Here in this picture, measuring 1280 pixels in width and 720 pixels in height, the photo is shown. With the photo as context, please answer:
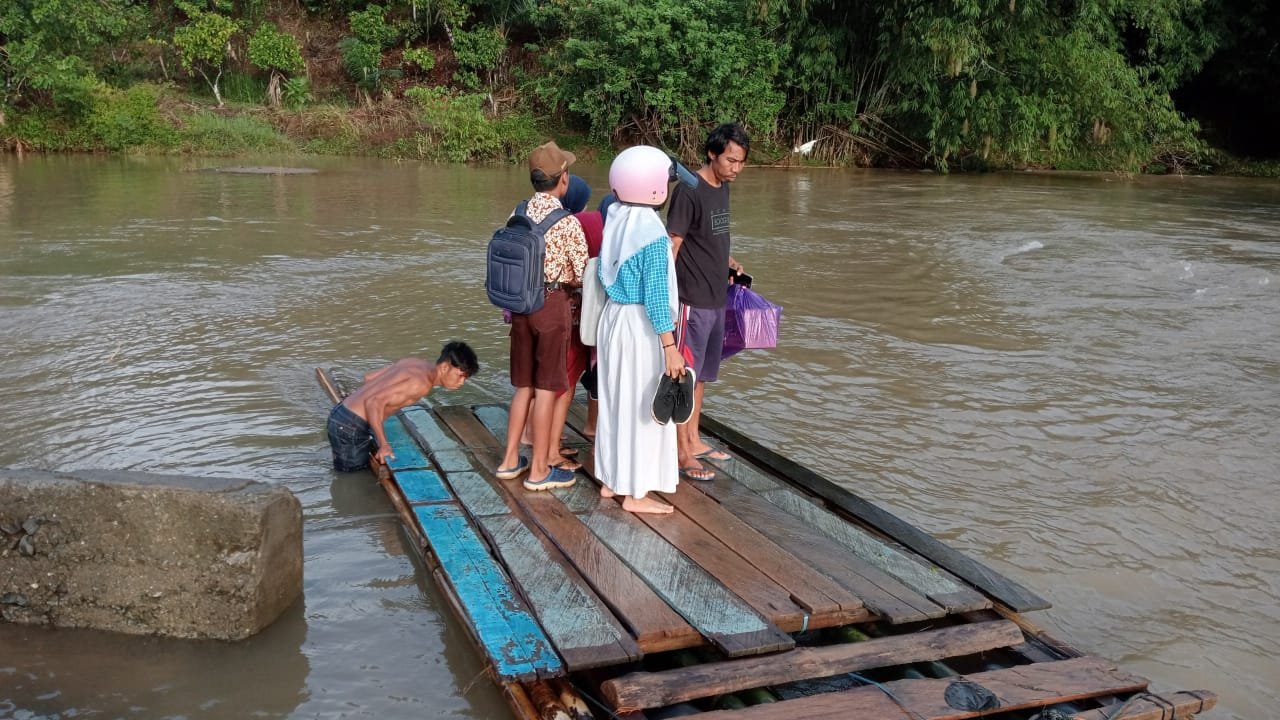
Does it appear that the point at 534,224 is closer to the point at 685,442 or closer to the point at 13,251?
the point at 685,442

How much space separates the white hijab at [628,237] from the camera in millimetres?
4234

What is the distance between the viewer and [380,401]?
5480 mm

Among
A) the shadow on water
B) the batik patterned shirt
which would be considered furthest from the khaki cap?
the shadow on water

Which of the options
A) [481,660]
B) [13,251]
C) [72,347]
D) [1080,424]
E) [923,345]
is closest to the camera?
[481,660]

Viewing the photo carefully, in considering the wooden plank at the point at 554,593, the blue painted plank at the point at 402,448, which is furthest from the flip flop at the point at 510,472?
the blue painted plank at the point at 402,448

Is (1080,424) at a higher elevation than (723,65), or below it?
below

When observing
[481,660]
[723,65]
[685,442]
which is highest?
[723,65]

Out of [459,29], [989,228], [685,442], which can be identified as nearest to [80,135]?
[459,29]

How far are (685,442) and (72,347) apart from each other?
553cm

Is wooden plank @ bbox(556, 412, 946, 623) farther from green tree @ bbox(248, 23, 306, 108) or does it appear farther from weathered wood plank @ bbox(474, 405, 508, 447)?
green tree @ bbox(248, 23, 306, 108)

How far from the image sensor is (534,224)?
14.9 feet

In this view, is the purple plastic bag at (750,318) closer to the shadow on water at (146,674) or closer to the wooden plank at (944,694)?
the wooden plank at (944,694)

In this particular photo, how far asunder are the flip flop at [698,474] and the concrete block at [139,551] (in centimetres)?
191

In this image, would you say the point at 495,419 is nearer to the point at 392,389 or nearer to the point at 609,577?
the point at 392,389
